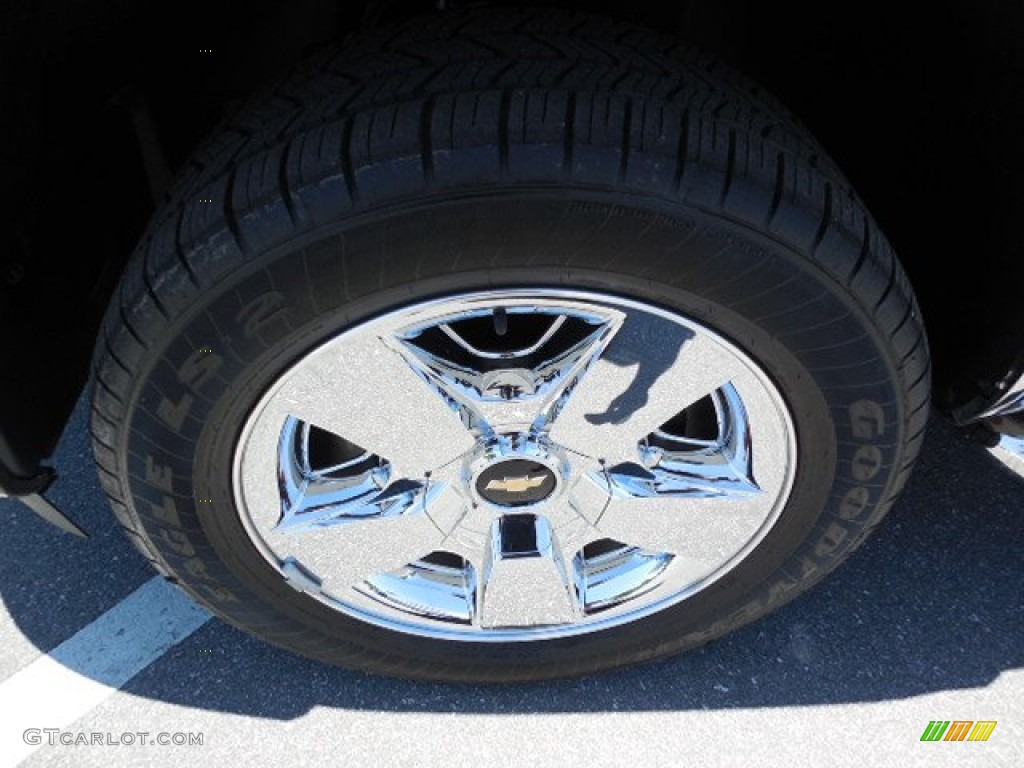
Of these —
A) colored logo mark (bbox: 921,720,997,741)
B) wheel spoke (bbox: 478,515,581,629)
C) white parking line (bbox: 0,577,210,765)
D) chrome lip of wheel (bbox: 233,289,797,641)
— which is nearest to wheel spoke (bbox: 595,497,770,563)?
chrome lip of wheel (bbox: 233,289,797,641)

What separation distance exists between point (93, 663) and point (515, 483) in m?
0.99

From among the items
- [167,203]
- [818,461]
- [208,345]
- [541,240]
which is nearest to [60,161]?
[167,203]

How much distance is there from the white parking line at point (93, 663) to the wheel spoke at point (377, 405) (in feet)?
2.43

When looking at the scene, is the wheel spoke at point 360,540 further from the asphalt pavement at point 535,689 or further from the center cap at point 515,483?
the asphalt pavement at point 535,689

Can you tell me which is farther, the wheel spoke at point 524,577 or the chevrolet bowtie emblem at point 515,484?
the wheel spoke at point 524,577

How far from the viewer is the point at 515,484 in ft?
5.26

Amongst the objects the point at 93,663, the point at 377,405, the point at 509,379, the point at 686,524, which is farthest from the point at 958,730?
the point at 93,663

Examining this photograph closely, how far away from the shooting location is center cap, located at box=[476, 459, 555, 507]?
5.16 feet

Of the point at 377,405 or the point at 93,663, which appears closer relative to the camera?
the point at 377,405

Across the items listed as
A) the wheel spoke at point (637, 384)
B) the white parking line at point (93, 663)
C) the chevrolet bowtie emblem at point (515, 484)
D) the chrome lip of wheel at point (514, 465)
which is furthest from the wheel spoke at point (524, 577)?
the white parking line at point (93, 663)

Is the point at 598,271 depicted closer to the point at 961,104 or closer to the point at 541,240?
the point at 541,240

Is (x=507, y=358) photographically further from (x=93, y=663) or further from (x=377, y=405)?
(x=93, y=663)

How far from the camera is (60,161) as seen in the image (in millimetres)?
1497

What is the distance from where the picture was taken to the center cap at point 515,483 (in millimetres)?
1572
